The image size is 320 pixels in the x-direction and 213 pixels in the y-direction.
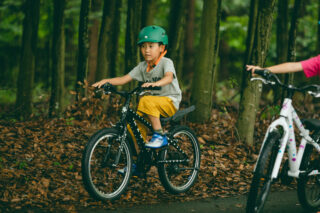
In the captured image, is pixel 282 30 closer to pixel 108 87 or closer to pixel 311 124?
pixel 311 124

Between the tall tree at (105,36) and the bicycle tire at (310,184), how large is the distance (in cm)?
578

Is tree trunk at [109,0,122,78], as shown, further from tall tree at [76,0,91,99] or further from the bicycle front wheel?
the bicycle front wheel

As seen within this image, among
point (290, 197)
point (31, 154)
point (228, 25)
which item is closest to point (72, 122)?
point (31, 154)

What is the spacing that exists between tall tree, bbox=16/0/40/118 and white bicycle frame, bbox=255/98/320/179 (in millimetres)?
6417

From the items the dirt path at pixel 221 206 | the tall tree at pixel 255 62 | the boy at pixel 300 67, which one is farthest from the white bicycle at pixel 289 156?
the tall tree at pixel 255 62

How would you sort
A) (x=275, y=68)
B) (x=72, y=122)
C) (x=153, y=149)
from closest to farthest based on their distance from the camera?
1. (x=275, y=68)
2. (x=153, y=149)
3. (x=72, y=122)

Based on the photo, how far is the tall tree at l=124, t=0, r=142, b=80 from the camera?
8555 millimetres

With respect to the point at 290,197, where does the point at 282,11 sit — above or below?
above

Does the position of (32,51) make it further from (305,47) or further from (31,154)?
(305,47)

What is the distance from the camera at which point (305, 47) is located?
53.3 ft

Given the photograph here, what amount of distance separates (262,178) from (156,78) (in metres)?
1.99

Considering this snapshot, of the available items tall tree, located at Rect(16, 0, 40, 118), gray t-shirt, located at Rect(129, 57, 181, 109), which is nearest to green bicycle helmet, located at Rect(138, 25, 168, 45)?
gray t-shirt, located at Rect(129, 57, 181, 109)

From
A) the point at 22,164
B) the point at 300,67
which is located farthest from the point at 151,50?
the point at 22,164

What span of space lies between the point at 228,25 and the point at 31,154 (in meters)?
10.3
